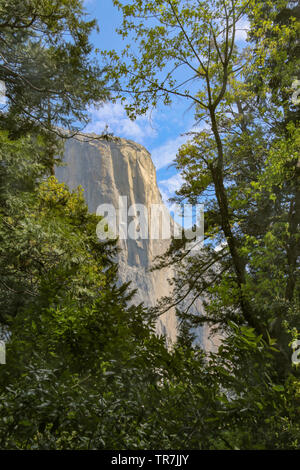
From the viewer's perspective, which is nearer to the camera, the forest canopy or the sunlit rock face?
the forest canopy

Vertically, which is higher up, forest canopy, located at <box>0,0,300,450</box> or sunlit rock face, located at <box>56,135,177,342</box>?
sunlit rock face, located at <box>56,135,177,342</box>

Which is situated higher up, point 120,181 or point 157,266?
point 120,181

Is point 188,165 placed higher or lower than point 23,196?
higher

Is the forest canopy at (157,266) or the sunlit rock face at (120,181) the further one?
the sunlit rock face at (120,181)

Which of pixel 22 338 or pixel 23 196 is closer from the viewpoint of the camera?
pixel 22 338

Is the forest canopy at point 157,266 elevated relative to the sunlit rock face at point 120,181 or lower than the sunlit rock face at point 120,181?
lower

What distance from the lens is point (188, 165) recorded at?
41.5 feet

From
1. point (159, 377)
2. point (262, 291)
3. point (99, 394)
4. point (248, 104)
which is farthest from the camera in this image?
point (248, 104)

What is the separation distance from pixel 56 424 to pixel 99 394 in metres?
0.37

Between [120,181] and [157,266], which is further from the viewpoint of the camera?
[120,181]
